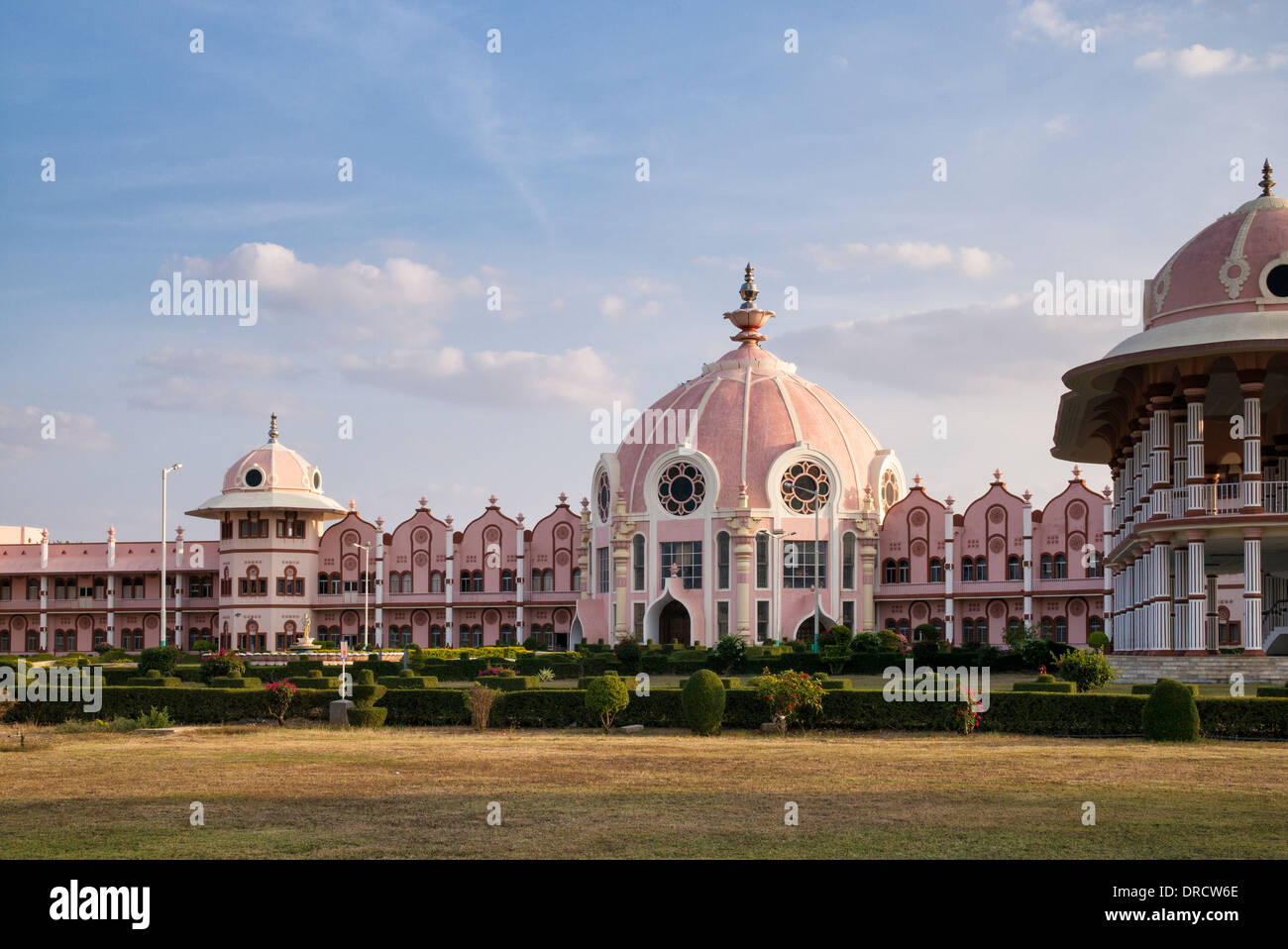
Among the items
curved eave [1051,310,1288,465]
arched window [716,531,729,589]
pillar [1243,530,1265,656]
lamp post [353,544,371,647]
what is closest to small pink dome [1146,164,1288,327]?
curved eave [1051,310,1288,465]

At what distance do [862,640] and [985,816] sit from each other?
116 feet

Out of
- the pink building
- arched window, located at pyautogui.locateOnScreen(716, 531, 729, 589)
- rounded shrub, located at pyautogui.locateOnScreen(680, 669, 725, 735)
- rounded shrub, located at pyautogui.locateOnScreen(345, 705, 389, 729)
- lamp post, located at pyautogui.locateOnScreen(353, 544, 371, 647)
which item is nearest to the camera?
rounded shrub, located at pyautogui.locateOnScreen(680, 669, 725, 735)

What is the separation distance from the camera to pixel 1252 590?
33.8m

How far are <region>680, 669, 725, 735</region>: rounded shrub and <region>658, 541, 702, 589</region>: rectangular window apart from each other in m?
39.0

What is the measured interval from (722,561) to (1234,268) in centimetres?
3317

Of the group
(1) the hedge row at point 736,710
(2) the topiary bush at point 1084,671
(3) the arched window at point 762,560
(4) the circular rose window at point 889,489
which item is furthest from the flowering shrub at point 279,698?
(4) the circular rose window at point 889,489

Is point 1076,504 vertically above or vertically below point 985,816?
above

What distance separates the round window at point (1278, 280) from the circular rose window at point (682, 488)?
3316 centimetres

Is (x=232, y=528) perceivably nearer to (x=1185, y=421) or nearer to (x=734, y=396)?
(x=734, y=396)

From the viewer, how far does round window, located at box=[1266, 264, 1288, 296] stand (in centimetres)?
3484

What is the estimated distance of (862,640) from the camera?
50.0 metres

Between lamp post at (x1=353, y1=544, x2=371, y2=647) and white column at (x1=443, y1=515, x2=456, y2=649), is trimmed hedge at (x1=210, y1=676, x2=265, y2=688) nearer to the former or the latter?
lamp post at (x1=353, y1=544, x2=371, y2=647)
